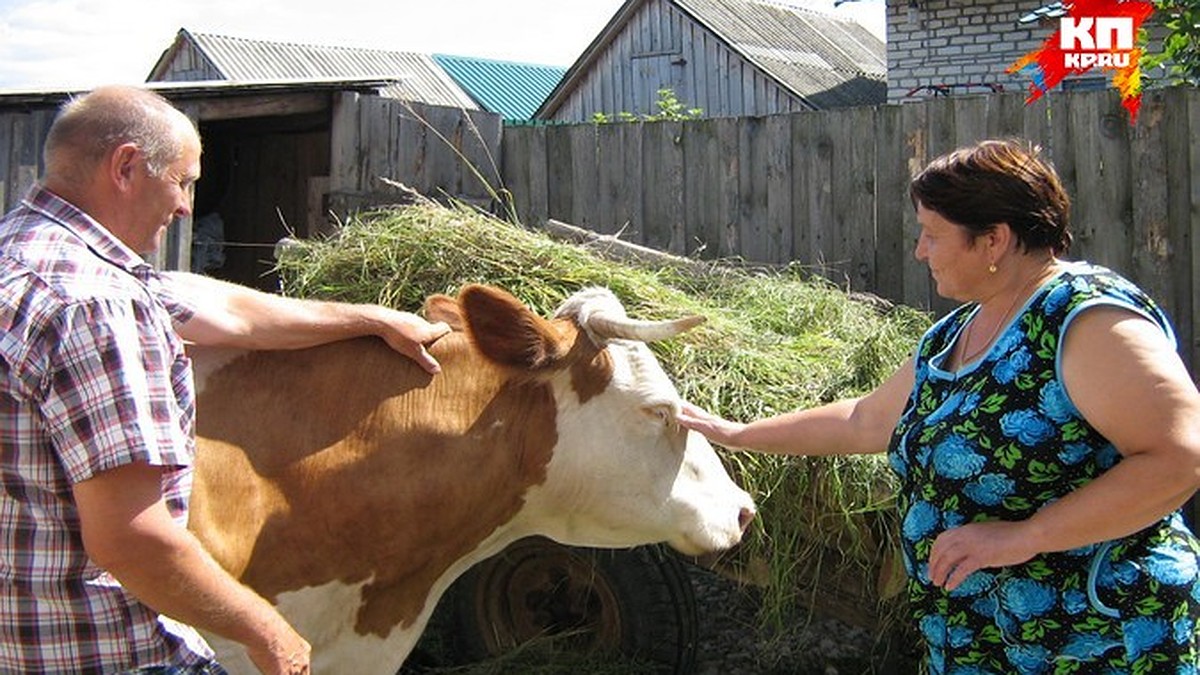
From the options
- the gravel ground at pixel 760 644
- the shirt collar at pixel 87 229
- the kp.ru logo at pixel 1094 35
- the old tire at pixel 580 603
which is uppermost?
the kp.ru logo at pixel 1094 35

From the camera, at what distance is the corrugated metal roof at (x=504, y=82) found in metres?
27.9

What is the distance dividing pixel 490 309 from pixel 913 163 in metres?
3.70

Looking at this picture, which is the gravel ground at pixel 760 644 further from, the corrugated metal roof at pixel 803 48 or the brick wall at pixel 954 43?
the corrugated metal roof at pixel 803 48

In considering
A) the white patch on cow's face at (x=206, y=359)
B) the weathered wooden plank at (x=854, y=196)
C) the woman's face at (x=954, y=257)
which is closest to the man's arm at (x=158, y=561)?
the white patch on cow's face at (x=206, y=359)

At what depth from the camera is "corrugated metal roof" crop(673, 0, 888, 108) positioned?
24.3 metres

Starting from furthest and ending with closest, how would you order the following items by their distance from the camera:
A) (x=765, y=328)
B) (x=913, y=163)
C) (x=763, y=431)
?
(x=913, y=163), (x=765, y=328), (x=763, y=431)

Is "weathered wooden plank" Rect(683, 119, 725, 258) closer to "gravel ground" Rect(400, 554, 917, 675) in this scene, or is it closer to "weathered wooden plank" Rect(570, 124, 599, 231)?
"weathered wooden plank" Rect(570, 124, 599, 231)

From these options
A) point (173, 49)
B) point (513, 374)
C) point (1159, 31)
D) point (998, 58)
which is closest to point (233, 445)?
point (513, 374)

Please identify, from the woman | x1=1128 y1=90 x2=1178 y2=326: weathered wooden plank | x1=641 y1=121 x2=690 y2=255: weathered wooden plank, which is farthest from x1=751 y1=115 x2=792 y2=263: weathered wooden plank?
the woman

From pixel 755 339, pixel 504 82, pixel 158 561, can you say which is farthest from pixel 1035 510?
pixel 504 82

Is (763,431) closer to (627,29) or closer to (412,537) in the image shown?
(412,537)

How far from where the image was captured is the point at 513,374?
10.5 ft

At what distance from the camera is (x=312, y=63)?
2709cm

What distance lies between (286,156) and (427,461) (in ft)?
18.0
